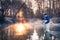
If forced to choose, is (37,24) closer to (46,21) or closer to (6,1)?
(46,21)

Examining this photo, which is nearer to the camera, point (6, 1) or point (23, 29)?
point (23, 29)

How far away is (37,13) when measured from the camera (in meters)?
5.21

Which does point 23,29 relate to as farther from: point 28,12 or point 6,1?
point 6,1

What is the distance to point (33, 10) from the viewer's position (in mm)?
5203

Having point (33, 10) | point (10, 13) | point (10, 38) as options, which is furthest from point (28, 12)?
point (10, 38)

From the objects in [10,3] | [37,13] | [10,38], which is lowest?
[10,38]

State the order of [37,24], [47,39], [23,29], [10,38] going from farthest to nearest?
[37,24] < [23,29] < [10,38] < [47,39]

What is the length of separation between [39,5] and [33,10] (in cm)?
24

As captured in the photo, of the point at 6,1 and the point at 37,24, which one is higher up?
the point at 6,1

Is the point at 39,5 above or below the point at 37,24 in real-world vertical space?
above

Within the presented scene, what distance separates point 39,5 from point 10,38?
6.04ft

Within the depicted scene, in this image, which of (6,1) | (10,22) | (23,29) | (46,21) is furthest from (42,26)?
(6,1)

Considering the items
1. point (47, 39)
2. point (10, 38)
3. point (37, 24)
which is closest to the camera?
point (47, 39)

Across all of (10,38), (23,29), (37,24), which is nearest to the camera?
(10,38)
